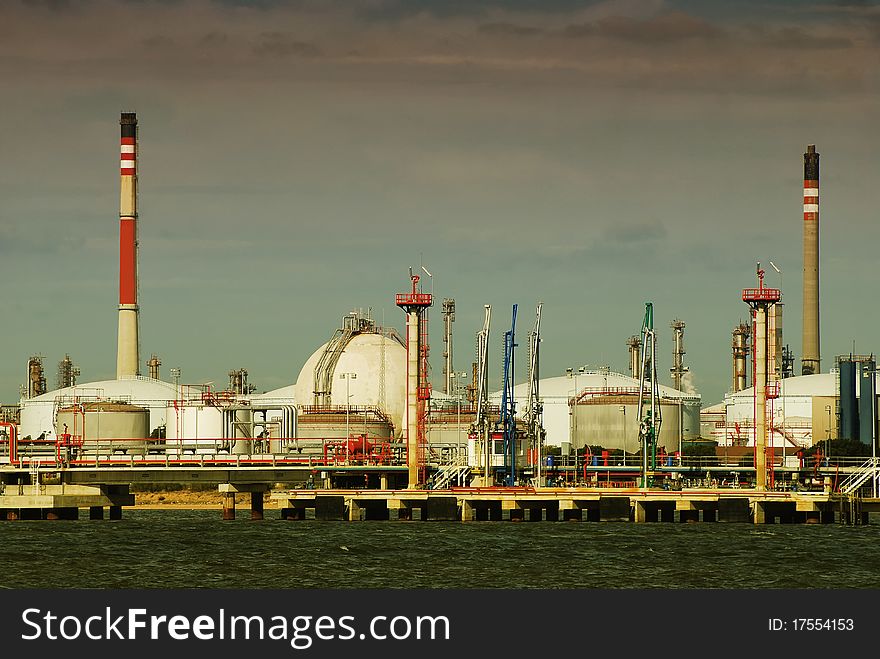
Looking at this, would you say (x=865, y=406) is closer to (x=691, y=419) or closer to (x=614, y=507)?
(x=691, y=419)

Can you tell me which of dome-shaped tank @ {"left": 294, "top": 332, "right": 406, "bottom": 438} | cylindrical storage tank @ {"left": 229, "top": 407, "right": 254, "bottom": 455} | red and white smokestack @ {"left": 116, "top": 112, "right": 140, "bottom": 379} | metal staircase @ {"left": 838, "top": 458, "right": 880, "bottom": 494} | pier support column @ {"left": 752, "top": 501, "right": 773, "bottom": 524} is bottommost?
pier support column @ {"left": 752, "top": 501, "right": 773, "bottom": 524}

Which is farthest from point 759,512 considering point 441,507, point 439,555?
point 439,555

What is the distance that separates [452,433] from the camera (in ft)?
424

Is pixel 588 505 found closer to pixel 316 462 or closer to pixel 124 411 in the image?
pixel 316 462

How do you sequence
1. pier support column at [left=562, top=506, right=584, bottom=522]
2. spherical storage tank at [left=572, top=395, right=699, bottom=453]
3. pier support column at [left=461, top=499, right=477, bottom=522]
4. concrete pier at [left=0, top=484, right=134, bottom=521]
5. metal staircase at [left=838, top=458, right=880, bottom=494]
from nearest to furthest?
1. pier support column at [left=461, top=499, right=477, bottom=522]
2. metal staircase at [left=838, top=458, right=880, bottom=494]
3. concrete pier at [left=0, top=484, right=134, bottom=521]
4. pier support column at [left=562, top=506, right=584, bottom=522]
5. spherical storage tank at [left=572, top=395, right=699, bottom=453]

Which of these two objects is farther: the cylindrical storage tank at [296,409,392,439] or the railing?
the cylindrical storage tank at [296,409,392,439]

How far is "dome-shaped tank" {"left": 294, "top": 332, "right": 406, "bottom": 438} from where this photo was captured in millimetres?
132750

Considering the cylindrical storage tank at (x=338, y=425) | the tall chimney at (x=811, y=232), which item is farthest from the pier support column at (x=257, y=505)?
the tall chimney at (x=811, y=232)

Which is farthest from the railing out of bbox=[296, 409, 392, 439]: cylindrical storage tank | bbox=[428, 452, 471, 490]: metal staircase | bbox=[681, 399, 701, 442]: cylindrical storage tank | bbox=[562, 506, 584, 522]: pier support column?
bbox=[681, 399, 701, 442]: cylindrical storage tank

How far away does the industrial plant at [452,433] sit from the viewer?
297 feet

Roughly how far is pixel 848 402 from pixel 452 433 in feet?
99.1

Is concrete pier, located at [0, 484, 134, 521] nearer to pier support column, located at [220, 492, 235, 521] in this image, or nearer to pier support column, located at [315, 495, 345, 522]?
pier support column, located at [220, 492, 235, 521]

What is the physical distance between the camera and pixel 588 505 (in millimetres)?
86375

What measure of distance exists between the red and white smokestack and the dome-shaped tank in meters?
22.9
